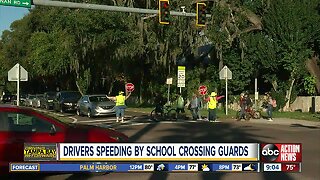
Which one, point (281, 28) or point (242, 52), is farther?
point (242, 52)

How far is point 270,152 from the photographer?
5.89m

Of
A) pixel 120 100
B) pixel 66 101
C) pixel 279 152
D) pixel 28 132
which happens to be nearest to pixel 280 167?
pixel 279 152

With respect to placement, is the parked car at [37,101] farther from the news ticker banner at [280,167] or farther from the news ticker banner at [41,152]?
the news ticker banner at [280,167]

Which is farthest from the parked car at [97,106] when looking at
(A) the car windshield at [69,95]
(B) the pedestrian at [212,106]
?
(B) the pedestrian at [212,106]

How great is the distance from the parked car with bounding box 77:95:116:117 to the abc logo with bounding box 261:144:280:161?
25327mm

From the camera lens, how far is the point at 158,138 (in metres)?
17.0

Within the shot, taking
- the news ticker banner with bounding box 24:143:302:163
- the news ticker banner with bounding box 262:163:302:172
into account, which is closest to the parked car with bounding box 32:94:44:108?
the news ticker banner with bounding box 24:143:302:163

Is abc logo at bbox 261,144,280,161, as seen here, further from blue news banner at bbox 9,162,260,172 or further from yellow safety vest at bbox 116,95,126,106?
yellow safety vest at bbox 116,95,126,106

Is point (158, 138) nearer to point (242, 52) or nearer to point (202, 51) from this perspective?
point (242, 52)

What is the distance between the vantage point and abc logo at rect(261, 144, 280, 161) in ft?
19.4

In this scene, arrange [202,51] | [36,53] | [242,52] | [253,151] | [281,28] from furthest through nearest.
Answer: [36,53], [202,51], [242,52], [281,28], [253,151]

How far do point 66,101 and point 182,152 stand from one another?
114 feet

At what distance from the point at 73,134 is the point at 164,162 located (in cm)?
340

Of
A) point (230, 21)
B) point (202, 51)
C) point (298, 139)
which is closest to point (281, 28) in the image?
point (230, 21)
